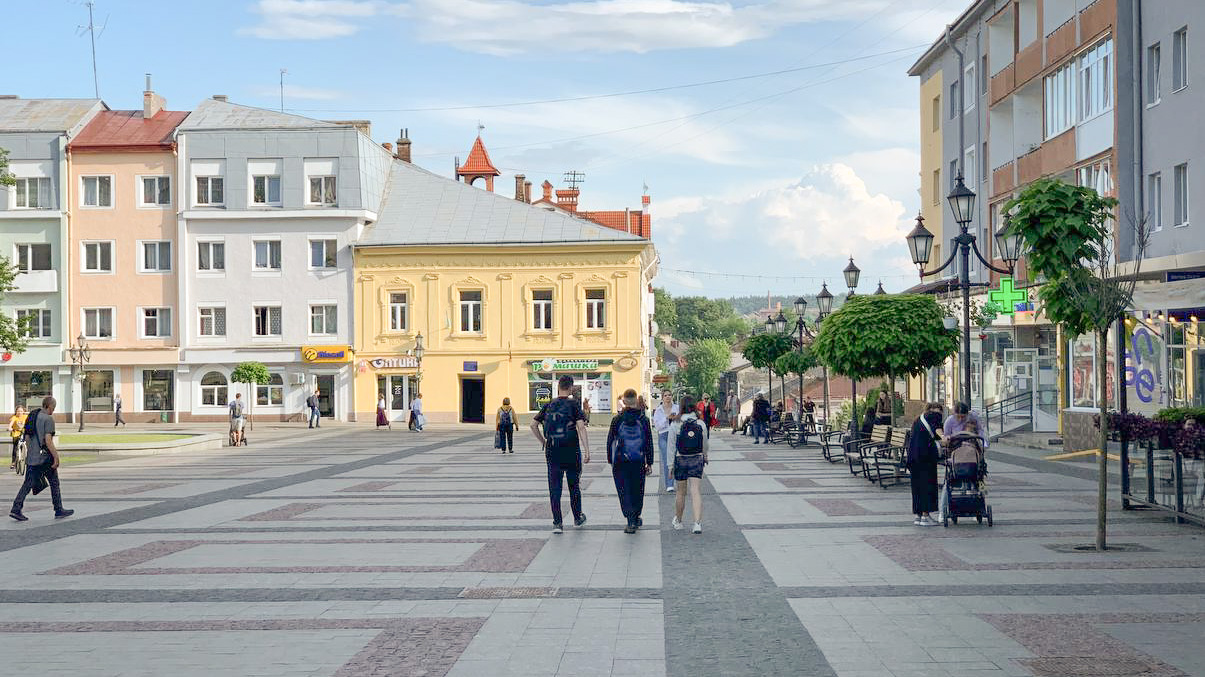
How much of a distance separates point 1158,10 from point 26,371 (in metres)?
46.9

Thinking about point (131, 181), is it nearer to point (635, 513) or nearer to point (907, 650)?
point (635, 513)

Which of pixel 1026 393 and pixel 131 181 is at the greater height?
pixel 131 181

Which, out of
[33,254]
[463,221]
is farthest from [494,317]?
[33,254]

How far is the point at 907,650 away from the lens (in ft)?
24.5

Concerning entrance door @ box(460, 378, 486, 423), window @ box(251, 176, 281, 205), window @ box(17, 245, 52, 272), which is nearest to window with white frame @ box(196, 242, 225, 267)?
window @ box(251, 176, 281, 205)

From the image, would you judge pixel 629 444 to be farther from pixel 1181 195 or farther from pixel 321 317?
pixel 321 317

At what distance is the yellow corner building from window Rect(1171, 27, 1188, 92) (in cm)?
2793

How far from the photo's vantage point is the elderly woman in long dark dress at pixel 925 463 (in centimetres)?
1402

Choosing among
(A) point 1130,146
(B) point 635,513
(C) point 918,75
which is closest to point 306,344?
(C) point 918,75

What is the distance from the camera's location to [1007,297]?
3142cm

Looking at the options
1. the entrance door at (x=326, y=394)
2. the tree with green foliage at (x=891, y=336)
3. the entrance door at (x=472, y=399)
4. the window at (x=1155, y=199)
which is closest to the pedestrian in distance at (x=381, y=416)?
the entrance door at (x=326, y=394)

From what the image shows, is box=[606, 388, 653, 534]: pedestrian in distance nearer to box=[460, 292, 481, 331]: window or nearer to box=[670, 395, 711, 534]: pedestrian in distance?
box=[670, 395, 711, 534]: pedestrian in distance

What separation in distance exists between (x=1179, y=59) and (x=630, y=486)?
17.7m

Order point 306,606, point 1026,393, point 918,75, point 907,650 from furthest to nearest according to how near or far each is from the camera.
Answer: point 918,75 < point 1026,393 < point 306,606 < point 907,650
